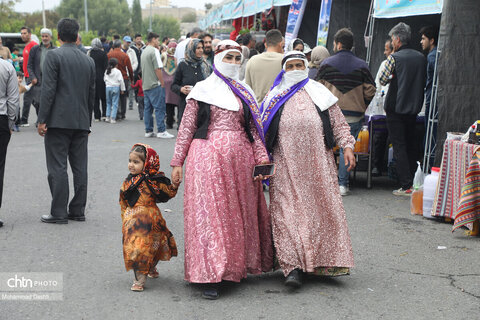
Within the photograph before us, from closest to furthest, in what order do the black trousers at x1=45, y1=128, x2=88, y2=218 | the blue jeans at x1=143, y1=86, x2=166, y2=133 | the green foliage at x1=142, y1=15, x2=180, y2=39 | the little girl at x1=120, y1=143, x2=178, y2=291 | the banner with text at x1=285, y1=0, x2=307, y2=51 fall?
the little girl at x1=120, y1=143, x2=178, y2=291 < the black trousers at x1=45, y1=128, x2=88, y2=218 < the banner with text at x1=285, y1=0, x2=307, y2=51 < the blue jeans at x1=143, y1=86, x2=166, y2=133 < the green foliage at x1=142, y1=15, x2=180, y2=39

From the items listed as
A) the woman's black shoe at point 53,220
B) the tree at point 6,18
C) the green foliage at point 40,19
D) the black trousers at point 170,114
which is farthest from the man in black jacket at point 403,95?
the green foliage at point 40,19

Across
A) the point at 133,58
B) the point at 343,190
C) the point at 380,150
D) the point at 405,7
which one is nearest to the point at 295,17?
the point at 380,150

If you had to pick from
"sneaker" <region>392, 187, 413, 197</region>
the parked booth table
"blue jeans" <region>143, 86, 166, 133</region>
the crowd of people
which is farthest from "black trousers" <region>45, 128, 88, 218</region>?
"blue jeans" <region>143, 86, 166, 133</region>

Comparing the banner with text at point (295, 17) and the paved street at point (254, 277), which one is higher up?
the banner with text at point (295, 17)

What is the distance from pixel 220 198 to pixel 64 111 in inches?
107

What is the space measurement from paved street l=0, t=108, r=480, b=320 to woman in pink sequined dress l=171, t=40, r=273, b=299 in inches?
9.9

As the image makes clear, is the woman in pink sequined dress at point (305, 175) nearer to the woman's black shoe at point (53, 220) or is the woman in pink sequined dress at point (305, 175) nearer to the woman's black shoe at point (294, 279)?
the woman's black shoe at point (294, 279)

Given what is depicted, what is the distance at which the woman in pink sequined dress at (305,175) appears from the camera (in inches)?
209

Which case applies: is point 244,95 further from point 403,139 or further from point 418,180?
point 403,139

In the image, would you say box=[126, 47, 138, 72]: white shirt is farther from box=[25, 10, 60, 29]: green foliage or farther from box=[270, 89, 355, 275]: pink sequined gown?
box=[25, 10, 60, 29]: green foliage

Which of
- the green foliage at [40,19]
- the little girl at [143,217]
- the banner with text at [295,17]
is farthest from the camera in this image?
the green foliage at [40,19]

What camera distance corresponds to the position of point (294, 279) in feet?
16.8

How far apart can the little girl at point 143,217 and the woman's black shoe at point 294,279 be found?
0.91 metres

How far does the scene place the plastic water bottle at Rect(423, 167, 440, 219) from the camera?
7859mm
